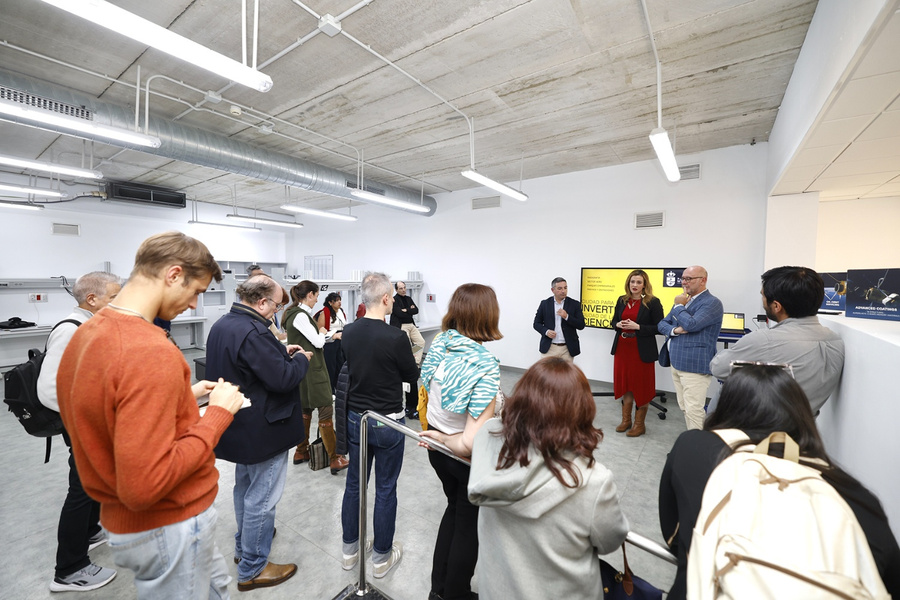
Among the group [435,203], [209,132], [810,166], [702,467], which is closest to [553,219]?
[435,203]

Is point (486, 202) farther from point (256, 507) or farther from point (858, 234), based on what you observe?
point (256, 507)

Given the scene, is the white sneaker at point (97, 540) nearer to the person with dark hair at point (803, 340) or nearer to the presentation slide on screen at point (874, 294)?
the person with dark hair at point (803, 340)

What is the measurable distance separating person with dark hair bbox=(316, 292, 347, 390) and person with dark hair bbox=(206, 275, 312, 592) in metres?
1.49

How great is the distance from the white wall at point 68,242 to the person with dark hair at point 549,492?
28.1 ft

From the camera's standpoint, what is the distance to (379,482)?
187 cm

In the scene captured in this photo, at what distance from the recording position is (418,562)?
6.59 feet

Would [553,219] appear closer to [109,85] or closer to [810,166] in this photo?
[810,166]

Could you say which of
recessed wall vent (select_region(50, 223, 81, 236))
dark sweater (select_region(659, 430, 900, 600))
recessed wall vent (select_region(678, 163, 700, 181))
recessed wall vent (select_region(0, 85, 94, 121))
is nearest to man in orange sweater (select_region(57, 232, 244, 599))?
dark sweater (select_region(659, 430, 900, 600))

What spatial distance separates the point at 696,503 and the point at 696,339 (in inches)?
98.6

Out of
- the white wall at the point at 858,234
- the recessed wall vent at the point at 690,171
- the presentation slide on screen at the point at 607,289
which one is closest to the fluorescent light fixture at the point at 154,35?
the presentation slide on screen at the point at 607,289

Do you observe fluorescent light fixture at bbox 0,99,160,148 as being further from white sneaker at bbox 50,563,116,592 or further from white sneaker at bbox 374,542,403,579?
white sneaker at bbox 374,542,403,579

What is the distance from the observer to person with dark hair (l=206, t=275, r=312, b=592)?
1.67 m

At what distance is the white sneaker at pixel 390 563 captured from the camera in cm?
190

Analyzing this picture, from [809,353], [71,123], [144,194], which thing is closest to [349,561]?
[809,353]
